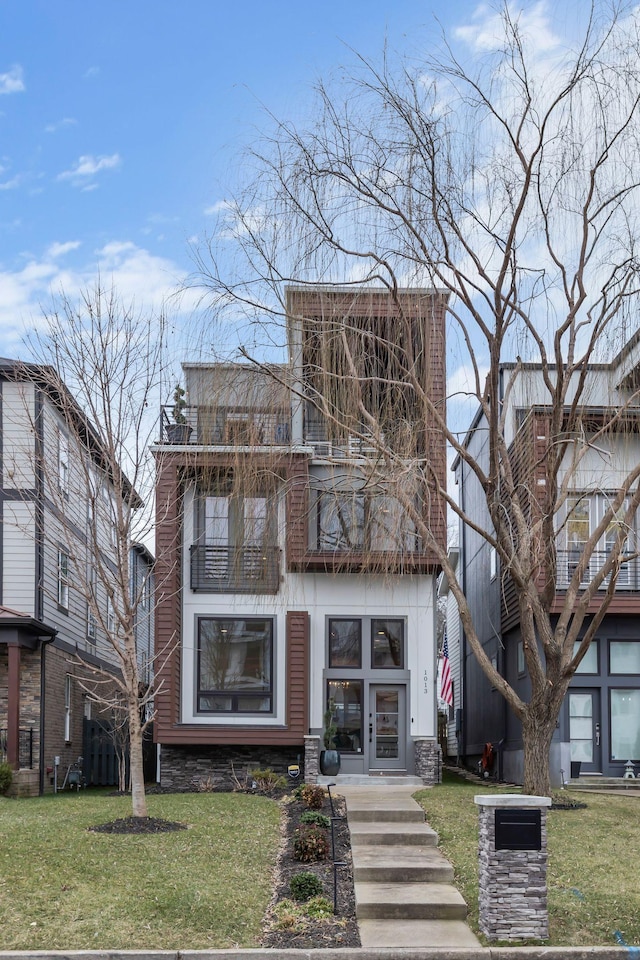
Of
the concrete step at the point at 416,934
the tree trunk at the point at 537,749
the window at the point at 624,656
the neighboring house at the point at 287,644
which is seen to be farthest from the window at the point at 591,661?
the concrete step at the point at 416,934

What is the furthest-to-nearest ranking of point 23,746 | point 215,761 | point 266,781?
point 215,761
point 23,746
point 266,781

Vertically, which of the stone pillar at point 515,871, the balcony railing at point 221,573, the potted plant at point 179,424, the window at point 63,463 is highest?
the potted plant at point 179,424

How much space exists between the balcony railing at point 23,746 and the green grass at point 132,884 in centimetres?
665

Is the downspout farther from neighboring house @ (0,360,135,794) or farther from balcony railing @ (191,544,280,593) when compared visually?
balcony railing @ (191,544,280,593)

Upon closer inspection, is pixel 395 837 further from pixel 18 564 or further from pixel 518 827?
pixel 18 564

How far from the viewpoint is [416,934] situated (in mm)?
8891

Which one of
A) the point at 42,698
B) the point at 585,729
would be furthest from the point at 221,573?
the point at 585,729

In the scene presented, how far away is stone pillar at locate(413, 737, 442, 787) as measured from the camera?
20234 mm

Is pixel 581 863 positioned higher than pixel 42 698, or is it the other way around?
pixel 42 698

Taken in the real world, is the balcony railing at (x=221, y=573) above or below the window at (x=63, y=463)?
below

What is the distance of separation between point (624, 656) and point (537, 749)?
304 inches

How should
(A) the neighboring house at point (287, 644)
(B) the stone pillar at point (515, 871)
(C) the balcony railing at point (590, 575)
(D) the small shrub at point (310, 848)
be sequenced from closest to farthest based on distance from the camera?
(B) the stone pillar at point (515, 871), (D) the small shrub at point (310, 848), (A) the neighboring house at point (287, 644), (C) the balcony railing at point (590, 575)

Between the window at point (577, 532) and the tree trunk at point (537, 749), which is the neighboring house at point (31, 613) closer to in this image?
the tree trunk at point (537, 749)

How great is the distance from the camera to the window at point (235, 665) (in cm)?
2105
